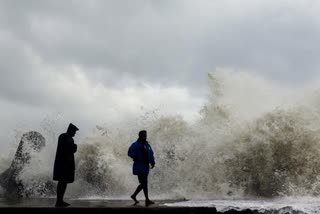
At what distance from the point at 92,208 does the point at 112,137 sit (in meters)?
9.86

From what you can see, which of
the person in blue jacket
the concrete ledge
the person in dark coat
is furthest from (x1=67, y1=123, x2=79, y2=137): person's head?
the concrete ledge

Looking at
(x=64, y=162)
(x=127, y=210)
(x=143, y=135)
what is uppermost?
(x=143, y=135)

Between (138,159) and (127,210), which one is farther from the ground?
(138,159)

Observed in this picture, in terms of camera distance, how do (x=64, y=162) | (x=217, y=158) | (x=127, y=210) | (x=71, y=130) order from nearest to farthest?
(x=127, y=210) → (x=64, y=162) → (x=71, y=130) → (x=217, y=158)

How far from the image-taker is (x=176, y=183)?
1427 cm

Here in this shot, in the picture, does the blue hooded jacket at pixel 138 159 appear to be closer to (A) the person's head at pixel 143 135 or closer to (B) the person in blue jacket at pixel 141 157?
(B) the person in blue jacket at pixel 141 157

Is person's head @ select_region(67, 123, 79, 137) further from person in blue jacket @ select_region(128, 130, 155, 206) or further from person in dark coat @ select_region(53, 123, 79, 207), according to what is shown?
person in blue jacket @ select_region(128, 130, 155, 206)

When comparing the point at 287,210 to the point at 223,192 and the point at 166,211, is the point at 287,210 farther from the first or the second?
the point at 223,192

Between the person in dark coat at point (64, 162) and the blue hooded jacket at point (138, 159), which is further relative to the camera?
the blue hooded jacket at point (138, 159)

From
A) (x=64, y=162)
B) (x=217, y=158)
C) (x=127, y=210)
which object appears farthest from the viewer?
(x=217, y=158)

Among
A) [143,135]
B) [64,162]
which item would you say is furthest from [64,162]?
Result: [143,135]

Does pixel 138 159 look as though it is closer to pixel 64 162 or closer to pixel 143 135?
pixel 143 135

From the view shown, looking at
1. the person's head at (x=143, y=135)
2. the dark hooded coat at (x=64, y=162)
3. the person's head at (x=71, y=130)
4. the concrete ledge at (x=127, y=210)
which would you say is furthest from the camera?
the person's head at (x=143, y=135)

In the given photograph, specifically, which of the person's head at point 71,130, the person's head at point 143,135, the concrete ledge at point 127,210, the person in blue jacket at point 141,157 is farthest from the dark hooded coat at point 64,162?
the person's head at point 143,135
